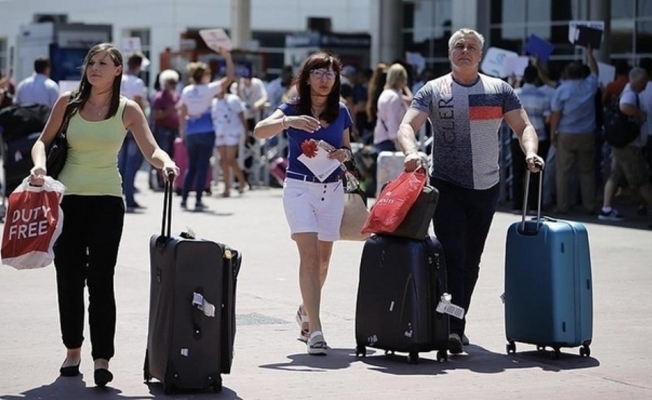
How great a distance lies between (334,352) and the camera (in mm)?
8664

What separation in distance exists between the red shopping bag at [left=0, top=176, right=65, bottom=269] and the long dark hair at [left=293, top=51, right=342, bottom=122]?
203 cm

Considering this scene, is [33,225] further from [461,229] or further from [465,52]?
[465,52]

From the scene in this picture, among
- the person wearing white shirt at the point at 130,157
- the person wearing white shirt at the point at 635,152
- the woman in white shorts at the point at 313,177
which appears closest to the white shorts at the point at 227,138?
the person wearing white shirt at the point at 130,157

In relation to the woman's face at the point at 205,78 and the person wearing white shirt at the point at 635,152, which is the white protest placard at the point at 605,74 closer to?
the person wearing white shirt at the point at 635,152

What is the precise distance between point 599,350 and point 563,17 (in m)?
19.4

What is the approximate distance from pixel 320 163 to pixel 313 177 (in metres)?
0.09

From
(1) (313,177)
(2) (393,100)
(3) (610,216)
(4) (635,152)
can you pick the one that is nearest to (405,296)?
(1) (313,177)

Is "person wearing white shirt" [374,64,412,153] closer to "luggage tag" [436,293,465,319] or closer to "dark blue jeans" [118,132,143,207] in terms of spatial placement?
"dark blue jeans" [118,132,143,207]

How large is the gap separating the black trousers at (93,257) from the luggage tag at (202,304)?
59cm

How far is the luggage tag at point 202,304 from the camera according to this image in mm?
7207

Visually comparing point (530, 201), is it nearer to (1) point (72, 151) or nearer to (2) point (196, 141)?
(2) point (196, 141)

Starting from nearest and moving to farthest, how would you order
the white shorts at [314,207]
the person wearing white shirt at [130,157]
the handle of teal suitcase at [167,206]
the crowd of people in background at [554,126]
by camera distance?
the handle of teal suitcase at [167,206] < the white shorts at [314,207] < the crowd of people in background at [554,126] < the person wearing white shirt at [130,157]

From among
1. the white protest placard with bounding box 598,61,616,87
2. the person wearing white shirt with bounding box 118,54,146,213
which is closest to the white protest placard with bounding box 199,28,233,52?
the person wearing white shirt with bounding box 118,54,146,213

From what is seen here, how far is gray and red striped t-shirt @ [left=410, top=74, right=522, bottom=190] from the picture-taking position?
8586mm
